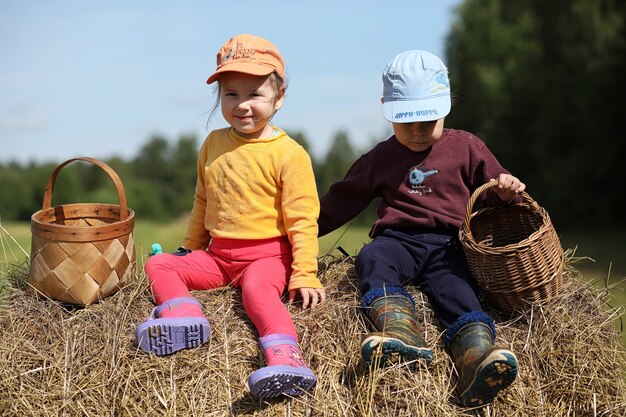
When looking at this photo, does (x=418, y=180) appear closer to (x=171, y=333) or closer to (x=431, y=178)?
(x=431, y=178)

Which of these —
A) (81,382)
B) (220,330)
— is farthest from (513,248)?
(81,382)

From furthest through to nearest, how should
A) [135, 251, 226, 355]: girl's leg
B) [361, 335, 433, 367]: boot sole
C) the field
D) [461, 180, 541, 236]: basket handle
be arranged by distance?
the field → [461, 180, 541, 236]: basket handle → [135, 251, 226, 355]: girl's leg → [361, 335, 433, 367]: boot sole

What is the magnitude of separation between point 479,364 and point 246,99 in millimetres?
2001

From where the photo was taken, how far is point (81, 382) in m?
4.17

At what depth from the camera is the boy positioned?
4223 mm

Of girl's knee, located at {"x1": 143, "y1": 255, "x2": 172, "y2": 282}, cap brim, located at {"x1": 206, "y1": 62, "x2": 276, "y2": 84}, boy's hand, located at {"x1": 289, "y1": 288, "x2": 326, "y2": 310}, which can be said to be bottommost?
boy's hand, located at {"x1": 289, "y1": 288, "x2": 326, "y2": 310}

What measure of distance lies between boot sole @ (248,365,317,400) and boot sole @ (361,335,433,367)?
1.04 feet

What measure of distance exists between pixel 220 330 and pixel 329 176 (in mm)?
19626

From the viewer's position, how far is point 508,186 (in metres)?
4.41

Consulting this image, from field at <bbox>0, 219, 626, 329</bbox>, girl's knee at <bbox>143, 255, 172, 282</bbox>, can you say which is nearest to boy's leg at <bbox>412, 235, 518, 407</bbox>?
girl's knee at <bbox>143, 255, 172, 282</bbox>

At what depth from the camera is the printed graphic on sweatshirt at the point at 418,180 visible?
15.6 feet

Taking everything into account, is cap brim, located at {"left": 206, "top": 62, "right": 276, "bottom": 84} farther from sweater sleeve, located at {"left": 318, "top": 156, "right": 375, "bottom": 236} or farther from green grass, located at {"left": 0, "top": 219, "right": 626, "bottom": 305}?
green grass, located at {"left": 0, "top": 219, "right": 626, "bottom": 305}

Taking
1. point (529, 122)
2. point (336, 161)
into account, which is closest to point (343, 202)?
point (336, 161)

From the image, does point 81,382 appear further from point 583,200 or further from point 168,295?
point 583,200
